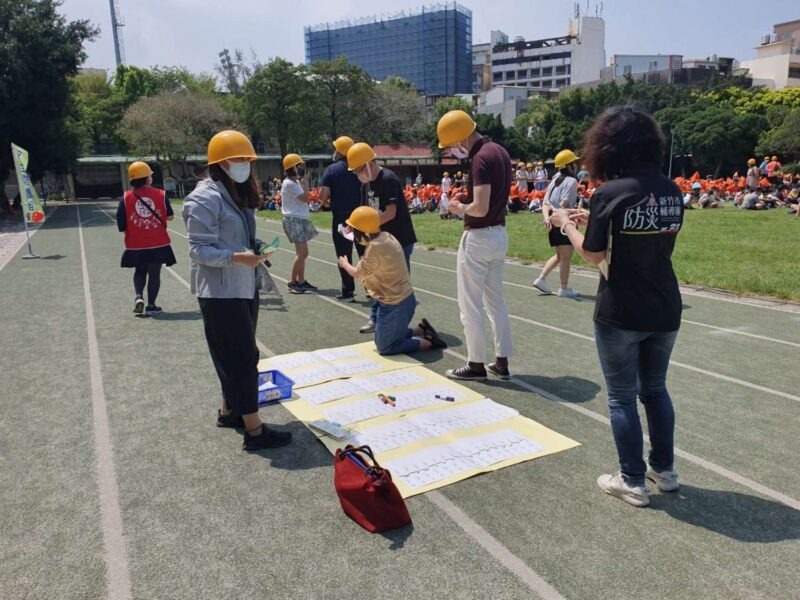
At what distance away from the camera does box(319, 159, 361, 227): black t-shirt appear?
7910 millimetres

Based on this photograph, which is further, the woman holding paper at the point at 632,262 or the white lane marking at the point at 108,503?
the woman holding paper at the point at 632,262

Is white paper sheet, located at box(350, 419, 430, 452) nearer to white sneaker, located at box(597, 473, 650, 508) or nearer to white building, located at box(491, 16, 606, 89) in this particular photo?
white sneaker, located at box(597, 473, 650, 508)

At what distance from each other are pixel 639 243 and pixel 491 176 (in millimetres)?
1947

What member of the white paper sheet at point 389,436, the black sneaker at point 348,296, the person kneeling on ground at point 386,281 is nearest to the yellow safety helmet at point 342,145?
the black sneaker at point 348,296

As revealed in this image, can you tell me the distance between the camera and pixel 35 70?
2798 cm

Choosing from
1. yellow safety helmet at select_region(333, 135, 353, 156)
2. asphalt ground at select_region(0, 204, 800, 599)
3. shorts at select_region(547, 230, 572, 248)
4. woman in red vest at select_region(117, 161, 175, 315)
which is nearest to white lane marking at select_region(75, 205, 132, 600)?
asphalt ground at select_region(0, 204, 800, 599)

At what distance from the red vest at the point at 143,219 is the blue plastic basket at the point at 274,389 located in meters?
3.79

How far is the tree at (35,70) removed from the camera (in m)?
27.0

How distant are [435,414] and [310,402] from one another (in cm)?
105

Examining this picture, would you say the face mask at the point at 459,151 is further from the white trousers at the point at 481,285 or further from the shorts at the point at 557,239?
the shorts at the point at 557,239

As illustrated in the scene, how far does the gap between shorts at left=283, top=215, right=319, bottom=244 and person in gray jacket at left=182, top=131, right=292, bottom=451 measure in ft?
16.9

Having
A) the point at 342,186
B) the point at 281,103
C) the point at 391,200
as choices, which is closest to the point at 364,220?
the point at 391,200

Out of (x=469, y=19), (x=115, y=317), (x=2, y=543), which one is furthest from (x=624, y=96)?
(x=469, y=19)

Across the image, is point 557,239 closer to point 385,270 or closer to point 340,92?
point 385,270
